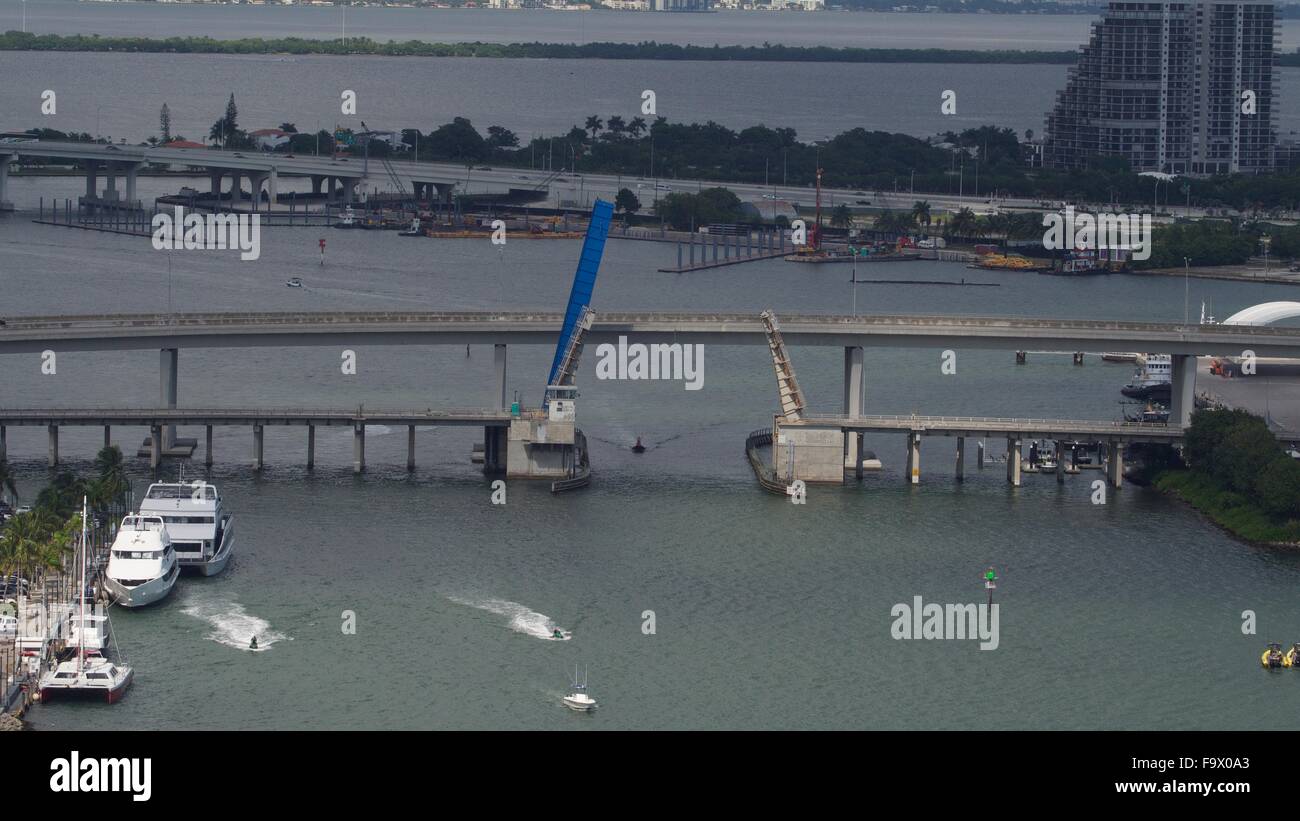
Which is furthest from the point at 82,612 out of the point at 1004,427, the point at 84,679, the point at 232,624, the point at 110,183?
the point at 110,183

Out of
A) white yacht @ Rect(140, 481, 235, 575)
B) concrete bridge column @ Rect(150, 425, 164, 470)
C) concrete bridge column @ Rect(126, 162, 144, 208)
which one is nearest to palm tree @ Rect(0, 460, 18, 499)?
white yacht @ Rect(140, 481, 235, 575)

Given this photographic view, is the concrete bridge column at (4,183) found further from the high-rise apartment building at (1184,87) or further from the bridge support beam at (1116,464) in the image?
the bridge support beam at (1116,464)

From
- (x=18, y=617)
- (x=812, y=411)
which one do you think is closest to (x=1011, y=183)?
(x=812, y=411)

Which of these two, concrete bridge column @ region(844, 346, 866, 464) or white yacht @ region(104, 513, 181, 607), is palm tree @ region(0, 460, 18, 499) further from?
concrete bridge column @ region(844, 346, 866, 464)

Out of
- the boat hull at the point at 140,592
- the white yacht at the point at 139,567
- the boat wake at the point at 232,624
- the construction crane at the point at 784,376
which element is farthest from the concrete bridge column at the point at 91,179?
the boat wake at the point at 232,624

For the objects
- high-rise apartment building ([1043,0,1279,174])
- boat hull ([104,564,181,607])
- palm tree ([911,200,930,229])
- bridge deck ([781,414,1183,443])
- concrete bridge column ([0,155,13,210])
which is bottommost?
boat hull ([104,564,181,607])

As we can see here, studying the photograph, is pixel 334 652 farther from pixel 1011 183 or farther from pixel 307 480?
pixel 1011 183
